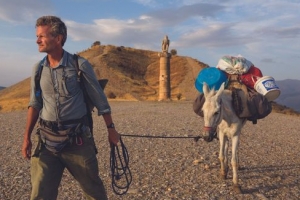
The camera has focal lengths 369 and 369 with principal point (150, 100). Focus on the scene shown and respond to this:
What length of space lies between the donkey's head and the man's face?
10.6 feet

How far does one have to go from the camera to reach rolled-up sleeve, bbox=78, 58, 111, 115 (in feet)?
12.6

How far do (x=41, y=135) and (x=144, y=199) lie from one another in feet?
9.78

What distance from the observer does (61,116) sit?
3873 mm

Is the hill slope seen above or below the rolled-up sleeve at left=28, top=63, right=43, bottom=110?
above

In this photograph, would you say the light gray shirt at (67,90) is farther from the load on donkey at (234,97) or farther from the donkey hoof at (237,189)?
the donkey hoof at (237,189)

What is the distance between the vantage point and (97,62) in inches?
2496

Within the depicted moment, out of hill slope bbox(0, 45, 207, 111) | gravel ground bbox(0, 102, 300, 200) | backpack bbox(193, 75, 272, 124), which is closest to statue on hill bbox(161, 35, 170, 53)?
hill slope bbox(0, 45, 207, 111)

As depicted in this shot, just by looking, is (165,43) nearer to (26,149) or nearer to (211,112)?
(211,112)

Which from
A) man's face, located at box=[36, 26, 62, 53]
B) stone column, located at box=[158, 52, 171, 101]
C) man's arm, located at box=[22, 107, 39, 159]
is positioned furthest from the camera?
stone column, located at box=[158, 52, 171, 101]

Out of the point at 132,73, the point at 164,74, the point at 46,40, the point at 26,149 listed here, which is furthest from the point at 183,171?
the point at 132,73

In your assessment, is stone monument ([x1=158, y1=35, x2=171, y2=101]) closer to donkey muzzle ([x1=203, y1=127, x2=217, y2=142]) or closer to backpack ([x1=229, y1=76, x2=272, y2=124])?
backpack ([x1=229, y1=76, x2=272, y2=124])

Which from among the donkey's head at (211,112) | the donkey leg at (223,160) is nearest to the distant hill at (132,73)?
the donkey leg at (223,160)

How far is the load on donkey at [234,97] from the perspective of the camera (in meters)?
6.73

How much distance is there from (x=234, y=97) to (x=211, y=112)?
0.95 m
